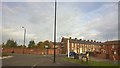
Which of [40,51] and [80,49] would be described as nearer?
[40,51]

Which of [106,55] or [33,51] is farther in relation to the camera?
[33,51]

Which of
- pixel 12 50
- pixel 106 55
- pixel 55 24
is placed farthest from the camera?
pixel 12 50

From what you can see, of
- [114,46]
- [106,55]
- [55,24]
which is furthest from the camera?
[114,46]

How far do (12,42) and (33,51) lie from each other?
33.8m

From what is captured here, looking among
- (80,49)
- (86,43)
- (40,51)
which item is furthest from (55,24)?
(86,43)

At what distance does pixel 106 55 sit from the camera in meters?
64.8

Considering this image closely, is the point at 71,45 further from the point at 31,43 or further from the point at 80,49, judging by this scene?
the point at 31,43

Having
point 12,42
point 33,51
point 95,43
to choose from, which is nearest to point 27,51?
point 33,51

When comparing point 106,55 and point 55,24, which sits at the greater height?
point 55,24

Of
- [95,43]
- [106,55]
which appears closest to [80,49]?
[95,43]

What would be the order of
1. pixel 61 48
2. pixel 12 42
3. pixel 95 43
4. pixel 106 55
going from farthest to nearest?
pixel 95 43 → pixel 61 48 → pixel 12 42 → pixel 106 55

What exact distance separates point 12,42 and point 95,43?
6568 cm

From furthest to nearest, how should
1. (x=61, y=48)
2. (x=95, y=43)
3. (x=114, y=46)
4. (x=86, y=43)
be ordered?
(x=95, y=43), (x=86, y=43), (x=61, y=48), (x=114, y=46)

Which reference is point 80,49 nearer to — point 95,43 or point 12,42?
point 95,43
